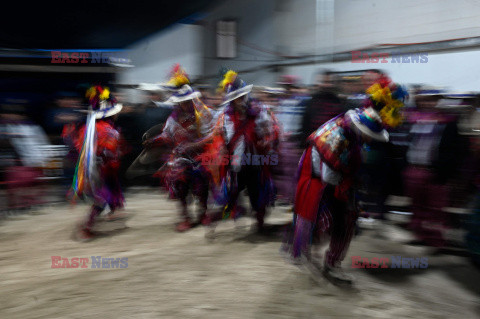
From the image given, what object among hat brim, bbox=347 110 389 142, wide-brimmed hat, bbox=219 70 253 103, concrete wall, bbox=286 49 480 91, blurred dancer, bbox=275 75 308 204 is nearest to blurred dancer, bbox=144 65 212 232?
wide-brimmed hat, bbox=219 70 253 103

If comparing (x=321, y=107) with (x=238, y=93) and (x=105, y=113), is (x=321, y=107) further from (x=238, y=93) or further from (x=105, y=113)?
(x=105, y=113)

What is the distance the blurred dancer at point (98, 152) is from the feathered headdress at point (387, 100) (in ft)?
9.10

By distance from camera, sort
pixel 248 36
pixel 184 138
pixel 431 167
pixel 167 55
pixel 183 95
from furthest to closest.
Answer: pixel 248 36
pixel 167 55
pixel 184 138
pixel 183 95
pixel 431 167

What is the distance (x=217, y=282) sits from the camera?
325 cm

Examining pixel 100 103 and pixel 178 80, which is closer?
pixel 100 103

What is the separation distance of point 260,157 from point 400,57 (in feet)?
15.5

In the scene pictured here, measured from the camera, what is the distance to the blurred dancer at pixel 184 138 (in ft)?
14.9

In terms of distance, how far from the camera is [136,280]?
130 inches

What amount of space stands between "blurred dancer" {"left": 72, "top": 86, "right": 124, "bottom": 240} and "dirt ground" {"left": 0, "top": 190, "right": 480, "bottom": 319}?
21.9 inches

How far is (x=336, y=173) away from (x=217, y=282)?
129cm

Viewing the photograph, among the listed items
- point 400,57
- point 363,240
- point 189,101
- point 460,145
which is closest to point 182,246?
point 189,101

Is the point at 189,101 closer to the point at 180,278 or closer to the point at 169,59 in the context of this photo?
the point at 180,278

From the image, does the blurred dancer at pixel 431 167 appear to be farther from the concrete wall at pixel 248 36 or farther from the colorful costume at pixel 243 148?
the concrete wall at pixel 248 36

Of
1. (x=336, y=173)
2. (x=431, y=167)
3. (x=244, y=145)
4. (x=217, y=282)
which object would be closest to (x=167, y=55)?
(x=244, y=145)
